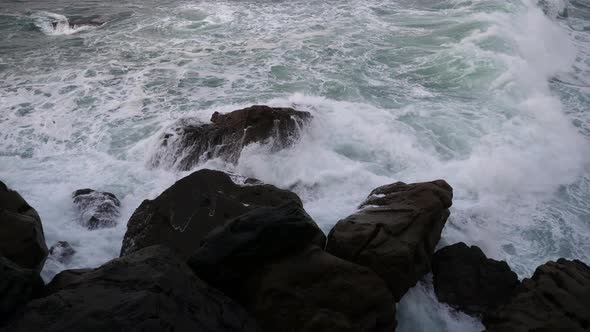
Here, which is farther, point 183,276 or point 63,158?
point 63,158

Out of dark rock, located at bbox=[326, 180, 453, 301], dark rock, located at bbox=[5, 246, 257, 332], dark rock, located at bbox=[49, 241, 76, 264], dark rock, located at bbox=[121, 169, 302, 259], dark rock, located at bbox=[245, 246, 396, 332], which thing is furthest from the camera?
dark rock, located at bbox=[49, 241, 76, 264]

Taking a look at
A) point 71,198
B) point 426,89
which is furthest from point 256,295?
point 426,89

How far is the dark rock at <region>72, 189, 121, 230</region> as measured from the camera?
616cm

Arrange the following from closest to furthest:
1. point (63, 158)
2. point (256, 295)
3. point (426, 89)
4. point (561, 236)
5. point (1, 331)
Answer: point (1, 331), point (256, 295), point (561, 236), point (63, 158), point (426, 89)

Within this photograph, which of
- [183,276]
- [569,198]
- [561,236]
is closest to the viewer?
[183,276]

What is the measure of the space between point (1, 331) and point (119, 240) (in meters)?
2.67

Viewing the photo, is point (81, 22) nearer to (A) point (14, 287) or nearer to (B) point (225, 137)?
(B) point (225, 137)

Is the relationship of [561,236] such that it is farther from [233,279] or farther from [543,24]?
[543,24]

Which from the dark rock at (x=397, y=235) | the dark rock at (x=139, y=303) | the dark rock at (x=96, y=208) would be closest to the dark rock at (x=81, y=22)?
the dark rock at (x=96, y=208)

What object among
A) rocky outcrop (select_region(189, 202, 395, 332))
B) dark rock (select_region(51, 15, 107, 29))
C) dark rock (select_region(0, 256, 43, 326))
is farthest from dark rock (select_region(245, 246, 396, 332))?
dark rock (select_region(51, 15, 107, 29))

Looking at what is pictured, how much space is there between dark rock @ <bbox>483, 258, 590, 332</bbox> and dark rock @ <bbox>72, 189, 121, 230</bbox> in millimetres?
4697

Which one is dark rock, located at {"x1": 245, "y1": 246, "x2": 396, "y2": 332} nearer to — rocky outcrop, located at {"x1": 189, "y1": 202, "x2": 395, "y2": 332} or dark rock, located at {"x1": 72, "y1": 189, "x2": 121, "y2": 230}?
rocky outcrop, located at {"x1": 189, "y1": 202, "x2": 395, "y2": 332}

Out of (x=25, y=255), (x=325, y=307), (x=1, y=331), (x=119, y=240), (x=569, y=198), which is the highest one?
(x=1, y=331)

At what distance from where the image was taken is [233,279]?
14.3 ft
